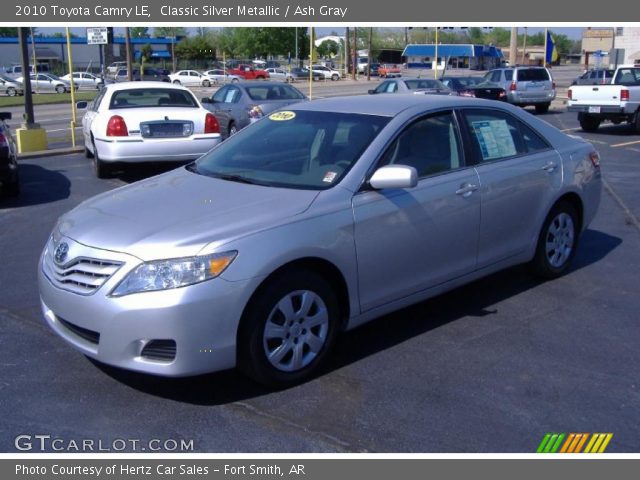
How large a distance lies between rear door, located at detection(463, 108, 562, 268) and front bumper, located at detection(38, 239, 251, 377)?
2.21 metres

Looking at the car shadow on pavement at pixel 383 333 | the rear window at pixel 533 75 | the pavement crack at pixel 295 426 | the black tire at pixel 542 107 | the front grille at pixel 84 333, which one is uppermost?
the rear window at pixel 533 75

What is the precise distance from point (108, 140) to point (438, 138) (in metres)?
6.73

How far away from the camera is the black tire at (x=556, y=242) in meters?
5.98

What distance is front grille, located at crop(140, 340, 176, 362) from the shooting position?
3797mm

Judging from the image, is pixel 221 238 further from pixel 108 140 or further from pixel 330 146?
pixel 108 140

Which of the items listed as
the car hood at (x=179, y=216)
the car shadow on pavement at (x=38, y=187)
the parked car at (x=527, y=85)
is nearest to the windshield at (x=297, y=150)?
the car hood at (x=179, y=216)

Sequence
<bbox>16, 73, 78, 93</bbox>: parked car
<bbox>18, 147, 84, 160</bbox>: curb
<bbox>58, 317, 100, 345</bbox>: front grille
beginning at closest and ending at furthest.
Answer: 1. <bbox>58, 317, 100, 345</bbox>: front grille
2. <bbox>18, 147, 84, 160</bbox>: curb
3. <bbox>16, 73, 78, 93</bbox>: parked car

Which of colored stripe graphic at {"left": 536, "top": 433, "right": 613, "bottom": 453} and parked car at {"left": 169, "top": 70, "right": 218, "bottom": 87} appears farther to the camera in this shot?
parked car at {"left": 169, "top": 70, "right": 218, "bottom": 87}

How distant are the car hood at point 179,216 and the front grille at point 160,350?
1.46 feet

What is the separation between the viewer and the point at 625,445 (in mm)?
3600

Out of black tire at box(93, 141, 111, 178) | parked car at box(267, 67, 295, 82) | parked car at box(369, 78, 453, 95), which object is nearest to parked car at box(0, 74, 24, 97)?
parked car at box(267, 67, 295, 82)

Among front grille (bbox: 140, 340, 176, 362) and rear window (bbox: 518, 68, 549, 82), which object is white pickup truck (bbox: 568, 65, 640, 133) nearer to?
rear window (bbox: 518, 68, 549, 82)

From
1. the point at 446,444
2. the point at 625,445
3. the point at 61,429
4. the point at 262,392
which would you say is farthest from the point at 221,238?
the point at 625,445

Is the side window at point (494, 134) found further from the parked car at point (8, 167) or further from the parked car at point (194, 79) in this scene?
the parked car at point (194, 79)
